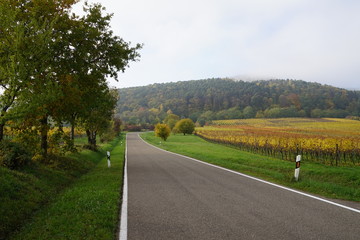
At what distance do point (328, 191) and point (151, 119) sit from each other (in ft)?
469

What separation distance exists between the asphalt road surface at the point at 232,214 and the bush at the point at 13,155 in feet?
16.5

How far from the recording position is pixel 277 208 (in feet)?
20.3

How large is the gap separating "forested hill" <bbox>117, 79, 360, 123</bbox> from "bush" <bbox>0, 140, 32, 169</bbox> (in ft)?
384

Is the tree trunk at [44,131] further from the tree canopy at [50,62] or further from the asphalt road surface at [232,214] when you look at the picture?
the asphalt road surface at [232,214]

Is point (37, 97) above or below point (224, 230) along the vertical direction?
above

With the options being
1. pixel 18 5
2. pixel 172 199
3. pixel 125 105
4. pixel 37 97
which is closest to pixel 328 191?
pixel 172 199

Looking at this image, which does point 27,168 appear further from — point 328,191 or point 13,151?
point 328,191

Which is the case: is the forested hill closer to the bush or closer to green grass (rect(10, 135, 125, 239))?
the bush

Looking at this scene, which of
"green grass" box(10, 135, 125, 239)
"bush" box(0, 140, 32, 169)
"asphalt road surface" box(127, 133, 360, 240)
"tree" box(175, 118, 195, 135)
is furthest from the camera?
"tree" box(175, 118, 195, 135)

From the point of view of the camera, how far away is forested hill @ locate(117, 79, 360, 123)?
116625mm

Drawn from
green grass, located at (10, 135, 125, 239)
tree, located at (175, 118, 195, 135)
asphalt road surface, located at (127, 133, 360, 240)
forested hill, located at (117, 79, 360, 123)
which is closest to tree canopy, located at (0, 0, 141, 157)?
green grass, located at (10, 135, 125, 239)

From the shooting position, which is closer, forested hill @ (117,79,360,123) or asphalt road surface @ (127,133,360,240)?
asphalt road surface @ (127,133,360,240)

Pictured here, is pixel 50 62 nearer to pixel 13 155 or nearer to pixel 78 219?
pixel 13 155

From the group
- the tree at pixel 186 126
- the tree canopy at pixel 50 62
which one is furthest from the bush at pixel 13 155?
the tree at pixel 186 126
